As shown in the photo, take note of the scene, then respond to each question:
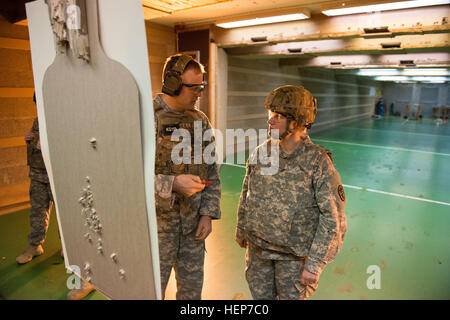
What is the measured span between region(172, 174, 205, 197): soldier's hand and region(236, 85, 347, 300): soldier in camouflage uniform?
49 cm

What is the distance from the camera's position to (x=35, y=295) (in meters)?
2.34

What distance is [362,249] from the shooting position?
3.15 m

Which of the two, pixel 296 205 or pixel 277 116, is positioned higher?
pixel 277 116

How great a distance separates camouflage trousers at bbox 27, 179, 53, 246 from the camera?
2.77 metres

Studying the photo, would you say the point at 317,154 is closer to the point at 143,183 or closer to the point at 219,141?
the point at 143,183

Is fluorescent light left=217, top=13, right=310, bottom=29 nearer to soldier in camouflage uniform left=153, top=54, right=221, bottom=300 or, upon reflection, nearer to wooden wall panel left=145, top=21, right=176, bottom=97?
wooden wall panel left=145, top=21, right=176, bottom=97

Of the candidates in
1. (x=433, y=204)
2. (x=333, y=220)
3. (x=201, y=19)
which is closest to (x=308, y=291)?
(x=333, y=220)

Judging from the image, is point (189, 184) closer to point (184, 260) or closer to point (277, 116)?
point (277, 116)

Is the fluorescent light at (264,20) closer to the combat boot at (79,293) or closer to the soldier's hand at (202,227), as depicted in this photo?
the soldier's hand at (202,227)

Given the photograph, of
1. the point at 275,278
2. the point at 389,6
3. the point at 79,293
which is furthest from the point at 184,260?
the point at 389,6

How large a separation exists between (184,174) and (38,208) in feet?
6.98

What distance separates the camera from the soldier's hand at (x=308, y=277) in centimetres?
141

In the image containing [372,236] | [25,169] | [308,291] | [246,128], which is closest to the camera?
[308,291]

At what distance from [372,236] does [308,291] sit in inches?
91.9
